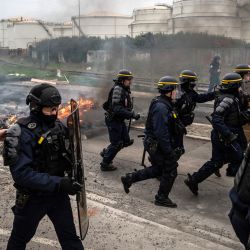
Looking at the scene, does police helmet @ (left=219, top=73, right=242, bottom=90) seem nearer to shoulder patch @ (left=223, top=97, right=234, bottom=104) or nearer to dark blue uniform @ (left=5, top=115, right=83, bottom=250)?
shoulder patch @ (left=223, top=97, right=234, bottom=104)

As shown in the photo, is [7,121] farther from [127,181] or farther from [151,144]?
[151,144]

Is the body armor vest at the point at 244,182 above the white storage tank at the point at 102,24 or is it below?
below

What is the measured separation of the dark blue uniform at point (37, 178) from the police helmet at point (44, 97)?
0.43 ft

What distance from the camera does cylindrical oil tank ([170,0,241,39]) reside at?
132 feet

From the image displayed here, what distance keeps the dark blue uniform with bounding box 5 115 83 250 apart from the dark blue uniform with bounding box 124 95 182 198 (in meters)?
2.11

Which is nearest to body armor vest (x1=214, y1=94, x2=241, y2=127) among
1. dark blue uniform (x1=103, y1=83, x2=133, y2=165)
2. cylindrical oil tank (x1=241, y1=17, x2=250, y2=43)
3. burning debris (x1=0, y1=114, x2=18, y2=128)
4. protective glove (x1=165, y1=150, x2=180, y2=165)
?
protective glove (x1=165, y1=150, x2=180, y2=165)

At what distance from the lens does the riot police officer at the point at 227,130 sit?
17.5 feet

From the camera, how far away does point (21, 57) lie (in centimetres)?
4294

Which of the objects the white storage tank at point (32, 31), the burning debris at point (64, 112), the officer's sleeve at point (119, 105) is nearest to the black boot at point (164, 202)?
the officer's sleeve at point (119, 105)

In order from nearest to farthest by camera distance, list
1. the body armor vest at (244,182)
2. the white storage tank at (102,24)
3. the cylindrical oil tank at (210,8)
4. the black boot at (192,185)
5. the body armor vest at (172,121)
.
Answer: the body armor vest at (244,182), the body armor vest at (172,121), the black boot at (192,185), the cylindrical oil tank at (210,8), the white storage tank at (102,24)

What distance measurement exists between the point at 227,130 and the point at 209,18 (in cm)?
3800

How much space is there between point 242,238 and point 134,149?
18.1 ft

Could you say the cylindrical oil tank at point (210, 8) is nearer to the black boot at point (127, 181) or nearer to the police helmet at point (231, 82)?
the police helmet at point (231, 82)

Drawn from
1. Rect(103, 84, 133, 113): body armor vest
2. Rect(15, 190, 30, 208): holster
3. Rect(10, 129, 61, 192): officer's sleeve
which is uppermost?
Rect(103, 84, 133, 113): body armor vest
